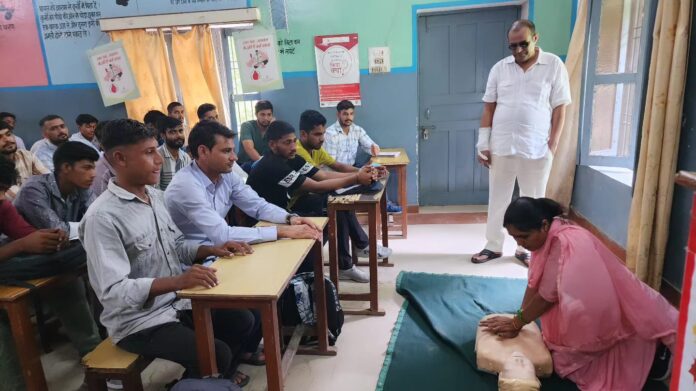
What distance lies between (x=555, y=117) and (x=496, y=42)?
172cm

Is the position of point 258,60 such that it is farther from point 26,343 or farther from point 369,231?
point 26,343

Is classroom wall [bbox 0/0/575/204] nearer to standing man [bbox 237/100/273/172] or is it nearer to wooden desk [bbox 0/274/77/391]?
standing man [bbox 237/100/273/172]

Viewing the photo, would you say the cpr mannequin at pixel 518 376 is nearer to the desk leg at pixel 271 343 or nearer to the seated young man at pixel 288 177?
the desk leg at pixel 271 343

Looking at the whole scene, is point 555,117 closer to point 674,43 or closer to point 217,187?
point 674,43

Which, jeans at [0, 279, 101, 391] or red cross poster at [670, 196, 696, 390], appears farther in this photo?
jeans at [0, 279, 101, 391]

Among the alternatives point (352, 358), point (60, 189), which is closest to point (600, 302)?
point (352, 358)

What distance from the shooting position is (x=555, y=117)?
3189 millimetres

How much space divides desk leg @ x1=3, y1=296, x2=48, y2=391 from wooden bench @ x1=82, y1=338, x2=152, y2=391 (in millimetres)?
314

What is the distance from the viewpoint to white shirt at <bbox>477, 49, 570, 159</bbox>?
3.06 m

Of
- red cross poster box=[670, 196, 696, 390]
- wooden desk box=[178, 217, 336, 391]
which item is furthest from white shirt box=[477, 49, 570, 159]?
red cross poster box=[670, 196, 696, 390]

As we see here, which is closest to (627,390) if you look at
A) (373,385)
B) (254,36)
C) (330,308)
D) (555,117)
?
(373,385)

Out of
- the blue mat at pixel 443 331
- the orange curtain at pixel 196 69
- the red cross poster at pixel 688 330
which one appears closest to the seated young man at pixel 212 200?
the blue mat at pixel 443 331

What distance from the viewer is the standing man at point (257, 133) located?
14.4 ft

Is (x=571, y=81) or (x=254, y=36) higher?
(x=254, y=36)
